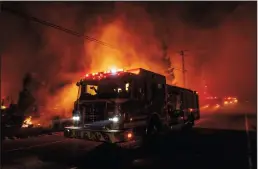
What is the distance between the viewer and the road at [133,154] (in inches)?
266

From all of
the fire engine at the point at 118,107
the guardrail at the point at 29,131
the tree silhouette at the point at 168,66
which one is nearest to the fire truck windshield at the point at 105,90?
the fire engine at the point at 118,107

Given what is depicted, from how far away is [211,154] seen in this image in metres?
8.02

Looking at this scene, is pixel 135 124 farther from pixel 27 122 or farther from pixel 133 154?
pixel 27 122

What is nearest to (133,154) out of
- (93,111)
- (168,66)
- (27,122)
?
(93,111)

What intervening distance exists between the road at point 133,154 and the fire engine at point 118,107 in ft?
1.89

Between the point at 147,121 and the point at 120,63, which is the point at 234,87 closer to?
the point at 120,63

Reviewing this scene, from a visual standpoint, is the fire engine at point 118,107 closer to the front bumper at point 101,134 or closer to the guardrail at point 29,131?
the front bumper at point 101,134

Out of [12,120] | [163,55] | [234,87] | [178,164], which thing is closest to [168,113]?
[178,164]

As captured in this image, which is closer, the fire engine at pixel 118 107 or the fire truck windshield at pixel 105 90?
the fire engine at pixel 118 107

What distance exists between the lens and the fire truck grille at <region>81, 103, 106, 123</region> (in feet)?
26.8

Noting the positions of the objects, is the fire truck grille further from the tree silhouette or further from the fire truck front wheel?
the tree silhouette

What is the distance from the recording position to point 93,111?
8.41m

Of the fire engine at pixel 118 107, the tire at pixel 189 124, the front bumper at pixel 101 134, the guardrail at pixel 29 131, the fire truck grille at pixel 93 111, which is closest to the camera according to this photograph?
the front bumper at pixel 101 134

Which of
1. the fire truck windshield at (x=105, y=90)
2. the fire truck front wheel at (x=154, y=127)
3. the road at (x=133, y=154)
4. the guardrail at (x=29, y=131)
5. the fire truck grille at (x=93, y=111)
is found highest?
the fire truck windshield at (x=105, y=90)
